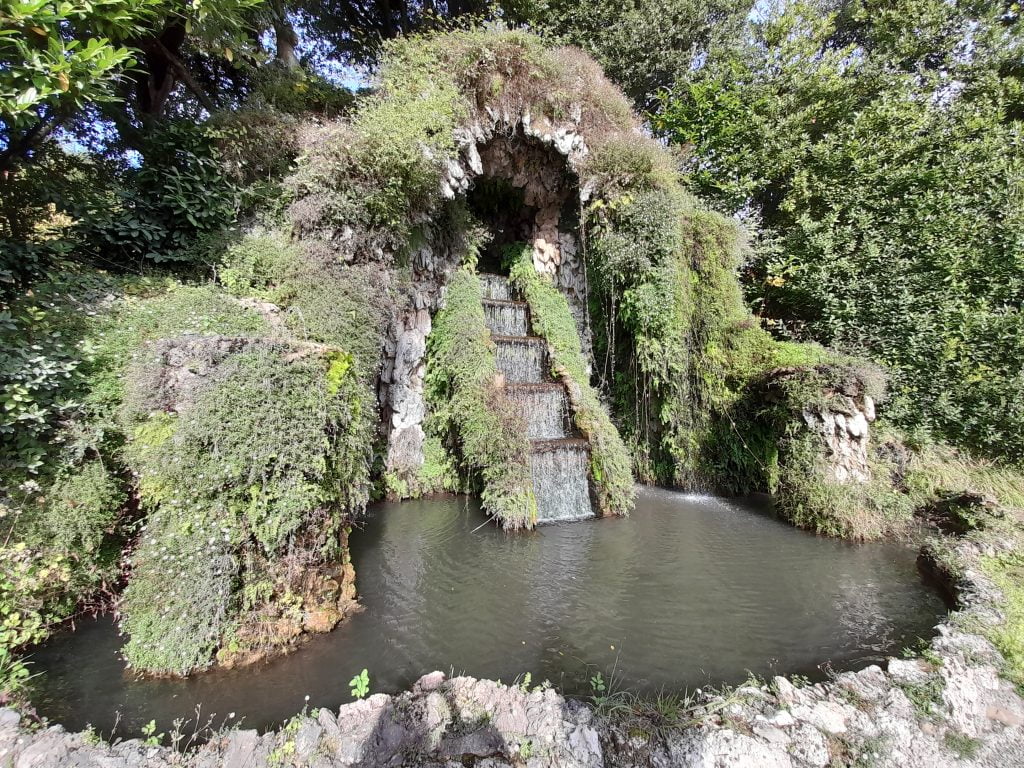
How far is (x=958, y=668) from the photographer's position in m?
2.85

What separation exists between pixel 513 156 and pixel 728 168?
5.50m

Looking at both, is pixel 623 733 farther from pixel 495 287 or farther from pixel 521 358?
pixel 495 287

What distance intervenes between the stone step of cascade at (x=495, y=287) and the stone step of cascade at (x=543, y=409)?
3.06 m

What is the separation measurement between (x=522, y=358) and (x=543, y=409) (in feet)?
4.51

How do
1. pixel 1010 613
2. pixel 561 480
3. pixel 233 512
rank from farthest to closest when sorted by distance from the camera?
1. pixel 561 480
2. pixel 1010 613
3. pixel 233 512

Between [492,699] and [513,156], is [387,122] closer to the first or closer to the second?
[513,156]

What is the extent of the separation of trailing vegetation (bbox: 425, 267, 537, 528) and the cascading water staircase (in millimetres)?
338

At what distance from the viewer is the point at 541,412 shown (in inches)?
294

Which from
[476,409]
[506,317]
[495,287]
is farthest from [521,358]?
[495,287]

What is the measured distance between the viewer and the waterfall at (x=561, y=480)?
260 inches

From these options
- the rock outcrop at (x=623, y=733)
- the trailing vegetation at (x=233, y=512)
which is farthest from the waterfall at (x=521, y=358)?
the rock outcrop at (x=623, y=733)

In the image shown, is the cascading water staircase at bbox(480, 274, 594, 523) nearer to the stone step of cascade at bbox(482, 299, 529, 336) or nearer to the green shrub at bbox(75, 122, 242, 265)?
the stone step of cascade at bbox(482, 299, 529, 336)

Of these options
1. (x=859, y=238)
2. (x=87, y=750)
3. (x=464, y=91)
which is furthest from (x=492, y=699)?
(x=859, y=238)

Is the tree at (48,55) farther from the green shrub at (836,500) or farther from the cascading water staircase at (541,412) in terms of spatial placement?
the green shrub at (836,500)
